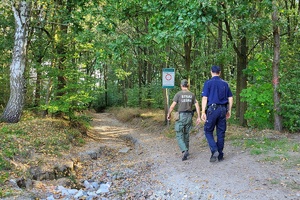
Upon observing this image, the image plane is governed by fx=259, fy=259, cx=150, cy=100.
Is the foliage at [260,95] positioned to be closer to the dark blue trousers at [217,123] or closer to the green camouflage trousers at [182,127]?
the green camouflage trousers at [182,127]

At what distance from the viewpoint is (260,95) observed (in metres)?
8.42

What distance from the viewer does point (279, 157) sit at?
5766 mm

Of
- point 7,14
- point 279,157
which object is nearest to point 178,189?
point 279,157

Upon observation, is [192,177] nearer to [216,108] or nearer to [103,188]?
[216,108]

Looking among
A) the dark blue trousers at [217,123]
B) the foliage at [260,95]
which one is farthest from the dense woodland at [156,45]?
the dark blue trousers at [217,123]

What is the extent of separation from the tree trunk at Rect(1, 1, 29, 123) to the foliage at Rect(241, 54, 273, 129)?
8.34 m

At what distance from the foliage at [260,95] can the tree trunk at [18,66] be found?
27.4 ft

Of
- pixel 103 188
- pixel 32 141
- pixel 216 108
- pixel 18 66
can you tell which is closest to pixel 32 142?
pixel 32 141

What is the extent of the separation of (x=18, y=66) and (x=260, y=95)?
8.94 metres

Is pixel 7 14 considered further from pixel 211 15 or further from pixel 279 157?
pixel 279 157

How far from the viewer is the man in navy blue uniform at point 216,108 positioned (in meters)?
5.85

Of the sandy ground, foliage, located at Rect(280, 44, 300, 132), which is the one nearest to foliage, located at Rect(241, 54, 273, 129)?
foliage, located at Rect(280, 44, 300, 132)

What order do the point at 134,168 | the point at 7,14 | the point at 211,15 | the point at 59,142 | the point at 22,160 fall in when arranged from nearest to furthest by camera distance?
the point at 211,15 → the point at 22,160 → the point at 134,168 → the point at 59,142 → the point at 7,14

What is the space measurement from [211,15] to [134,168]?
4.58m
